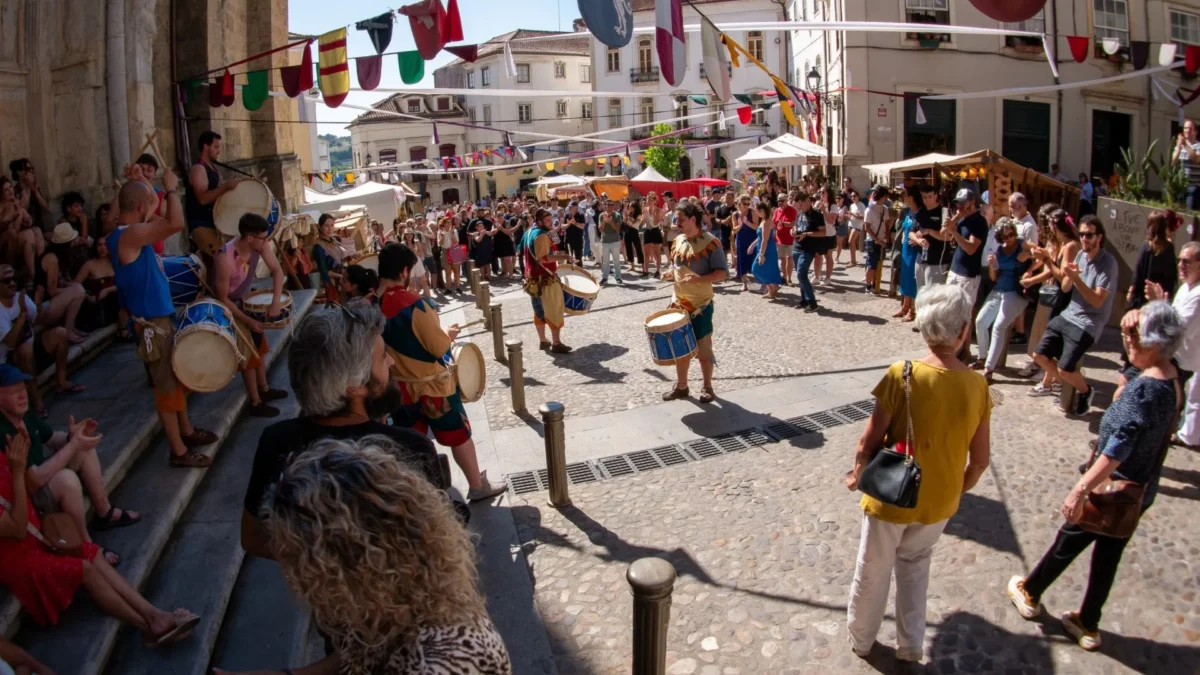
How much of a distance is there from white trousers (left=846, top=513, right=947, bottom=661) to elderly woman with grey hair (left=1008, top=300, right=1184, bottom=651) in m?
0.67

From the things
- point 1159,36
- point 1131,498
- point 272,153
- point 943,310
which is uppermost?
point 1159,36

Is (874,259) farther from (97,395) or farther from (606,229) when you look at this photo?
(97,395)

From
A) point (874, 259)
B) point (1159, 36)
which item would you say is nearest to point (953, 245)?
point (874, 259)

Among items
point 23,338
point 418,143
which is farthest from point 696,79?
point 23,338

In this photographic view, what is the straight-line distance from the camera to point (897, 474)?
3350 mm

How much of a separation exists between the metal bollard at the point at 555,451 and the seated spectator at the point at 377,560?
3628 mm

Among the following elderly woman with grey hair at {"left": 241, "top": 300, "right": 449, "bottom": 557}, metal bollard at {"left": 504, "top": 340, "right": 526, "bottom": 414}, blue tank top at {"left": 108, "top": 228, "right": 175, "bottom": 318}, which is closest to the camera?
elderly woman with grey hair at {"left": 241, "top": 300, "right": 449, "bottom": 557}

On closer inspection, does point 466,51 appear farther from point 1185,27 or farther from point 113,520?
point 1185,27

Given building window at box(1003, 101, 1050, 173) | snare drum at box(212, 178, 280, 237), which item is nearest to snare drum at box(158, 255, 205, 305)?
snare drum at box(212, 178, 280, 237)

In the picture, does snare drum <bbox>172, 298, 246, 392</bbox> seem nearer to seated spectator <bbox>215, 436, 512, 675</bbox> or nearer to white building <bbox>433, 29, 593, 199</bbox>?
seated spectator <bbox>215, 436, 512, 675</bbox>

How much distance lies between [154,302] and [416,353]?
157 cm

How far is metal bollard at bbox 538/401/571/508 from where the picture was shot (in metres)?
5.45

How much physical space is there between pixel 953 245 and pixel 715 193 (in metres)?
20.9

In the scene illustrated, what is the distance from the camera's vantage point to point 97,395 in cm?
581
